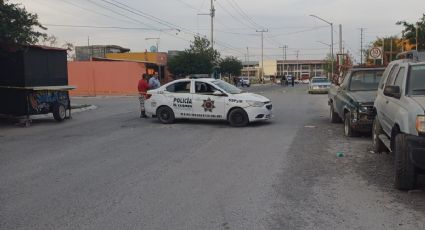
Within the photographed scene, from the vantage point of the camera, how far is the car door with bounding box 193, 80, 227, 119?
1541cm

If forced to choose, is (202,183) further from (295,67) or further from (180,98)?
(295,67)

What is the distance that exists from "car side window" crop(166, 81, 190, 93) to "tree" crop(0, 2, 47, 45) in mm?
4565

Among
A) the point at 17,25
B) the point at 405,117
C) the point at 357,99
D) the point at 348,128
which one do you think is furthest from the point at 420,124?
the point at 17,25

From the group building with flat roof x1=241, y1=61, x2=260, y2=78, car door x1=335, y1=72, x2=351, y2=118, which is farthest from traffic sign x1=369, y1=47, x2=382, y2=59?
building with flat roof x1=241, y1=61, x2=260, y2=78

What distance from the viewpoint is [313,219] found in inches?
224

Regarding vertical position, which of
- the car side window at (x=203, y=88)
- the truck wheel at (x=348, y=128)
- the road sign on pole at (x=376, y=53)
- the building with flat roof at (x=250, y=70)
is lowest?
the truck wheel at (x=348, y=128)

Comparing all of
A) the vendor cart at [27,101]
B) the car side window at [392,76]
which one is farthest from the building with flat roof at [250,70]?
the car side window at [392,76]

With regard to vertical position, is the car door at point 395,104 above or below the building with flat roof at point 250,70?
below

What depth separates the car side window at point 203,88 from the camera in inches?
617

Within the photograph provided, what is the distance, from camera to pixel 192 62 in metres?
54.8

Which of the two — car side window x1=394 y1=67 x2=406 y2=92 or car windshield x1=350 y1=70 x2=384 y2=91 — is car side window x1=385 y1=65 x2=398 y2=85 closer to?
car side window x1=394 y1=67 x2=406 y2=92

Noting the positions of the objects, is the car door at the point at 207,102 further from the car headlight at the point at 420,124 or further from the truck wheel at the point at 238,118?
the car headlight at the point at 420,124

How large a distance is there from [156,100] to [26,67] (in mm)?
4626

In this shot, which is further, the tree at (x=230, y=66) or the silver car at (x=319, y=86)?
the tree at (x=230, y=66)
